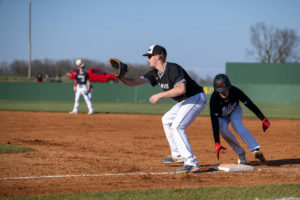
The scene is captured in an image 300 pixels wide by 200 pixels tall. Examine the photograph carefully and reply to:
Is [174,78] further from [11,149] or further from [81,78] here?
[81,78]

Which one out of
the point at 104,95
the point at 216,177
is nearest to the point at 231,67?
the point at 104,95

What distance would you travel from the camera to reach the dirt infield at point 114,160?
17.4 feet

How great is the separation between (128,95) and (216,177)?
25.0 m

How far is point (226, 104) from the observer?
6.57 m

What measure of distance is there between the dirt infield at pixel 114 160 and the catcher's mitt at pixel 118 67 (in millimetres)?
1464

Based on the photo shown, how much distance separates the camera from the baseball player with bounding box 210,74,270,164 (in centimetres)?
638

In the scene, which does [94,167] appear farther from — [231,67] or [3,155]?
[231,67]

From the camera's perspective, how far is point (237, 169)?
6.23 metres

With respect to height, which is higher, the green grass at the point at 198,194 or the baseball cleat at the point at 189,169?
the green grass at the point at 198,194

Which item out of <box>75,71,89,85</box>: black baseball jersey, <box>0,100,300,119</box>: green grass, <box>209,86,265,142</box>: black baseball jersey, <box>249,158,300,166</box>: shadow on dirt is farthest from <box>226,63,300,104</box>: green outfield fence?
<box>209,86,265,142</box>: black baseball jersey

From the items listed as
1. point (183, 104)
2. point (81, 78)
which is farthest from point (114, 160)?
point (81, 78)

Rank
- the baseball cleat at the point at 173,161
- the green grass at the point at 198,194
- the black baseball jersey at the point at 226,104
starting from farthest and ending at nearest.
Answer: the baseball cleat at the point at 173,161 < the black baseball jersey at the point at 226,104 < the green grass at the point at 198,194

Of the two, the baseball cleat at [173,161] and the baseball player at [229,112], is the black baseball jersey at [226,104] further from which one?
the baseball cleat at [173,161]

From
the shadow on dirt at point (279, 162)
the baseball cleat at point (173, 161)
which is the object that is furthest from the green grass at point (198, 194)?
the shadow on dirt at point (279, 162)
